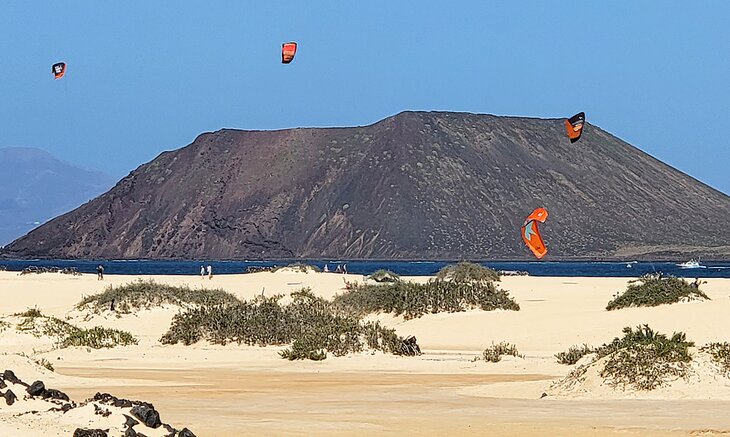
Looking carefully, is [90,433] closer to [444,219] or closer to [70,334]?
[70,334]

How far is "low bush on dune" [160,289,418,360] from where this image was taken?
2750cm

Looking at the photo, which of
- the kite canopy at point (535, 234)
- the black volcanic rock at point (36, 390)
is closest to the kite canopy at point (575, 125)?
the kite canopy at point (535, 234)

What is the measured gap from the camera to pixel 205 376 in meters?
23.1

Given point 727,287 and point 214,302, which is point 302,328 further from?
point 727,287

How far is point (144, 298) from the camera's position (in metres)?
37.6

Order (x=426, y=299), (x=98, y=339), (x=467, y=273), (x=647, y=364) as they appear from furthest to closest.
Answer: (x=467, y=273)
(x=426, y=299)
(x=98, y=339)
(x=647, y=364)

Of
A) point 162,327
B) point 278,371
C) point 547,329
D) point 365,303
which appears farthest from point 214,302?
point 278,371

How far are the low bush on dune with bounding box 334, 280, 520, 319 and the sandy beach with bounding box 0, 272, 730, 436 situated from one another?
49cm

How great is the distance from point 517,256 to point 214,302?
14789cm

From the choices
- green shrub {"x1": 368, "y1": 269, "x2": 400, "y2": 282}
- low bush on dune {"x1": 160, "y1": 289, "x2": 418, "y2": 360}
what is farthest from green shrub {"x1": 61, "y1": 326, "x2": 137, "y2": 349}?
green shrub {"x1": 368, "y1": 269, "x2": 400, "y2": 282}

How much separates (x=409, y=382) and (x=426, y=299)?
16.1m

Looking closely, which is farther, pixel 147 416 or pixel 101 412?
pixel 101 412

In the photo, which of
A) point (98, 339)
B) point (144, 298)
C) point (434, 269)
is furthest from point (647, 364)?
point (434, 269)

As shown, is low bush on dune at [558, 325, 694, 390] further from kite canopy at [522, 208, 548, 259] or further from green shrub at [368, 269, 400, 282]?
green shrub at [368, 269, 400, 282]
